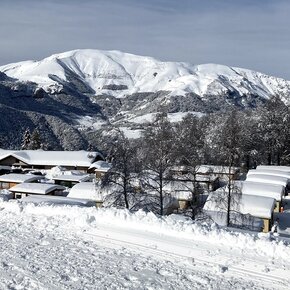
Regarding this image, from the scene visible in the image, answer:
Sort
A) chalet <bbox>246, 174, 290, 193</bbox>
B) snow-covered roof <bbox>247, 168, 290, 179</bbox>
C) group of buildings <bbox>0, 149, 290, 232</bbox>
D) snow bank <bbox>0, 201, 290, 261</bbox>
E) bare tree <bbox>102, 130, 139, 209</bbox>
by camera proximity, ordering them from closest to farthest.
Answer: snow bank <bbox>0, 201, 290, 261</bbox>, bare tree <bbox>102, 130, 139, 209</bbox>, group of buildings <bbox>0, 149, 290, 232</bbox>, chalet <bbox>246, 174, 290, 193</bbox>, snow-covered roof <bbox>247, 168, 290, 179</bbox>

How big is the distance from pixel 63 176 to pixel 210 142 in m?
19.8

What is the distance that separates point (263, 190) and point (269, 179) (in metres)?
5.47

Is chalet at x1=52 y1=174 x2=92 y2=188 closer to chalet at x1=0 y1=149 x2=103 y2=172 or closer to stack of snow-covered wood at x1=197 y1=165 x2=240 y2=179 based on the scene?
chalet at x1=0 y1=149 x2=103 y2=172

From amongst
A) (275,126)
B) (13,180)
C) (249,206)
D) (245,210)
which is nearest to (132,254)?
(245,210)

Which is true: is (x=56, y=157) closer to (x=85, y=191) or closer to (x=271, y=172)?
(x=85, y=191)

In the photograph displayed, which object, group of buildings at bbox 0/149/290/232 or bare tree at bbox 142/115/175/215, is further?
group of buildings at bbox 0/149/290/232

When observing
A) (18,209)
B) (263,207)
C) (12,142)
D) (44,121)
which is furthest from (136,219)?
(44,121)

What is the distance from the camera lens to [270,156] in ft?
166

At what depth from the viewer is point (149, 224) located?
507 inches

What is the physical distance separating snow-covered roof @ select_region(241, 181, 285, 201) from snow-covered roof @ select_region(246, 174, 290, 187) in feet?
10.6

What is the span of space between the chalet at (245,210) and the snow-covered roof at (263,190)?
361 centimetres

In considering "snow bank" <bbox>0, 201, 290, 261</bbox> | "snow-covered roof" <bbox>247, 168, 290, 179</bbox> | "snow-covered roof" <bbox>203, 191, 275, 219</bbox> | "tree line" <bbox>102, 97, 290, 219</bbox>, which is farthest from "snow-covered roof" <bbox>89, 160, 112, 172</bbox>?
"snow bank" <bbox>0, 201, 290, 261</bbox>

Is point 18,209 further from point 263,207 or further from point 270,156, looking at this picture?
point 270,156

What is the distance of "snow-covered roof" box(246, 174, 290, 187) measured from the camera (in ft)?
119
